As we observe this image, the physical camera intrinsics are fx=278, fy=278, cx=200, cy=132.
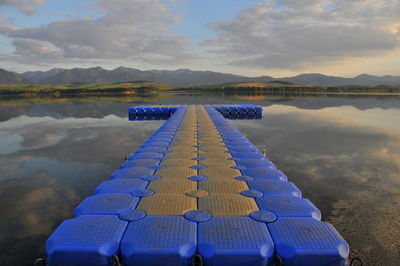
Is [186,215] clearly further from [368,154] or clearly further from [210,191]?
[368,154]

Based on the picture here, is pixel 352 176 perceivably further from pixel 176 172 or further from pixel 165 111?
pixel 165 111

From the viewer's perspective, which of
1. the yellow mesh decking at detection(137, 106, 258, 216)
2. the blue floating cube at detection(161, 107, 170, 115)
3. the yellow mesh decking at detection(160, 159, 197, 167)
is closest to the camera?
the yellow mesh decking at detection(137, 106, 258, 216)

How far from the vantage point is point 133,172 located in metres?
11.9

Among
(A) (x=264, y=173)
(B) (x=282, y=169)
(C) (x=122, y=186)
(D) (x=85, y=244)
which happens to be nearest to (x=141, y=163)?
(C) (x=122, y=186)

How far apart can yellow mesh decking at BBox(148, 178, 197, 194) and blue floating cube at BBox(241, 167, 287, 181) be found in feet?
8.89

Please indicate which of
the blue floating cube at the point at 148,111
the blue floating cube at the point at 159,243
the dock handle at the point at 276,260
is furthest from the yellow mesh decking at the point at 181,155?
the blue floating cube at the point at 148,111

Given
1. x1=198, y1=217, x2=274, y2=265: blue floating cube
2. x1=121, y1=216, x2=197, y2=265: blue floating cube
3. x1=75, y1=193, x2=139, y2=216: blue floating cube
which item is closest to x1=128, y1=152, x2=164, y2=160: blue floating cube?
x1=75, y1=193, x2=139, y2=216: blue floating cube

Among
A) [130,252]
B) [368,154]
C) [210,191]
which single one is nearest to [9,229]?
[130,252]

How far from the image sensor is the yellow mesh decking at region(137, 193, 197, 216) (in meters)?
8.20

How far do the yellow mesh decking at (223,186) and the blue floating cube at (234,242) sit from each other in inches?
93.0

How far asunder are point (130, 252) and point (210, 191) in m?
4.06

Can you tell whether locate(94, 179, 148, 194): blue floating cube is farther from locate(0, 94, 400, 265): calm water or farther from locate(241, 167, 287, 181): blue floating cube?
locate(241, 167, 287, 181): blue floating cube

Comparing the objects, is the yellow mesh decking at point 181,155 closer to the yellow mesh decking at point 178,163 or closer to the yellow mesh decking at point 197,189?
the yellow mesh decking at point 197,189

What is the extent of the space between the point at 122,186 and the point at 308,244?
657 centimetres
